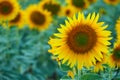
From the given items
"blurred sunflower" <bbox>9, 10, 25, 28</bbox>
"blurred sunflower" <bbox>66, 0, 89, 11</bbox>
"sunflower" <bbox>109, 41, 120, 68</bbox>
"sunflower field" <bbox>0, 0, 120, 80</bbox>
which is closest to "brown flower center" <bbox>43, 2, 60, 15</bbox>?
"sunflower field" <bbox>0, 0, 120, 80</bbox>

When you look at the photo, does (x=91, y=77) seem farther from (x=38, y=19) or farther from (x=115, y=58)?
(x=38, y=19)

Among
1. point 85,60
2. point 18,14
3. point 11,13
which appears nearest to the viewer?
point 85,60

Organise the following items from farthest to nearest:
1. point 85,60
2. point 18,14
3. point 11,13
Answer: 1. point 18,14
2. point 11,13
3. point 85,60

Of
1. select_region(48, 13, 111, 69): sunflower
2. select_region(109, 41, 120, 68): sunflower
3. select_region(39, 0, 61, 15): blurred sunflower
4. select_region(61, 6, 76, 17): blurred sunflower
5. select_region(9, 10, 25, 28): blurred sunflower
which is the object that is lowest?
select_region(109, 41, 120, 68): sunflower

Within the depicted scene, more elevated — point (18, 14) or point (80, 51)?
point (18, 14)

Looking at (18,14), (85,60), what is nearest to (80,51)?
(85,60)

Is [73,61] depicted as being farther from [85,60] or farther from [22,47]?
[22,47]

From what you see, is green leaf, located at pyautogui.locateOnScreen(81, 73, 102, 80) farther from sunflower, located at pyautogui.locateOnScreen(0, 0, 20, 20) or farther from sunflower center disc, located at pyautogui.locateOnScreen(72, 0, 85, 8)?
sunflower center disc, located at pyautogui.locateOnScreen(72, 0, 85, 8)

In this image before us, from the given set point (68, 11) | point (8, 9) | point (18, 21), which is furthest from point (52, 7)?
point (8, 9)
